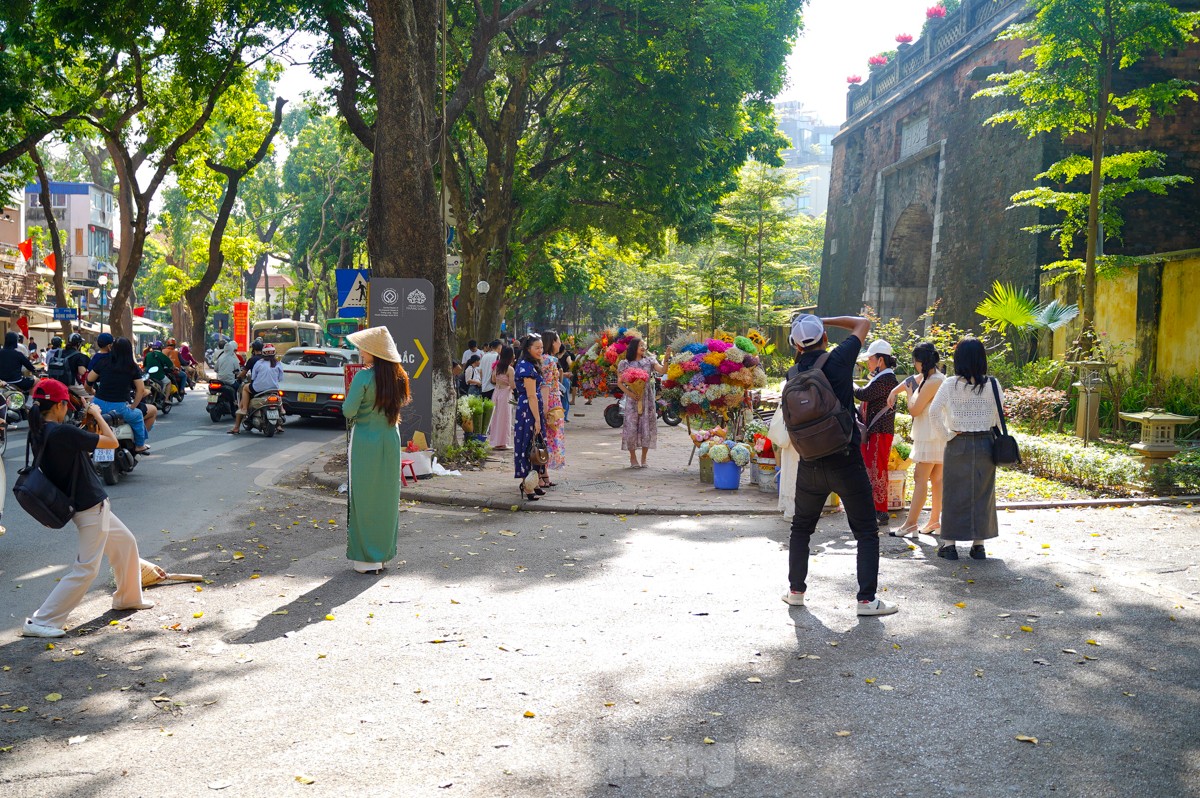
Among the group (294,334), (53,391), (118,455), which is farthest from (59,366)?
(294,334)

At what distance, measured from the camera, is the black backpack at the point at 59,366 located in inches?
747

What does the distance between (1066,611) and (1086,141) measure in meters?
19.3

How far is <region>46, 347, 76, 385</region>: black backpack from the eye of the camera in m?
19.0

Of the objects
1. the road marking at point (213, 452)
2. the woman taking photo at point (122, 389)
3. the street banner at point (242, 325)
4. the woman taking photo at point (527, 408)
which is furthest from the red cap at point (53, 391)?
the street banner at point (242, 325)

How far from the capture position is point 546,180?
28.1 metres

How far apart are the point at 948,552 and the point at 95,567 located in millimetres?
6043

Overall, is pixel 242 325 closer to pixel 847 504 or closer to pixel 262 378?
pixel 262 378

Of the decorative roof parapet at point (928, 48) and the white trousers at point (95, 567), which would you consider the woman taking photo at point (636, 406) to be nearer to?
the white trousers at point (95, 567)

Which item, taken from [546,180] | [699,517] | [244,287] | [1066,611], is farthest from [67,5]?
[244,287]

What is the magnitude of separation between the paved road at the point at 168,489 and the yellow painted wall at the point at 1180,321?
1322cm

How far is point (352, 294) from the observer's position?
17.1 m

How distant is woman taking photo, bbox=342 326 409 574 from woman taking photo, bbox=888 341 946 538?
408 centimetres

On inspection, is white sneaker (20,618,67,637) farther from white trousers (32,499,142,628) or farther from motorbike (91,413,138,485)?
motorbike (91,413,138,485)

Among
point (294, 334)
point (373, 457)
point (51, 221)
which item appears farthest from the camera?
point (294, 334)
